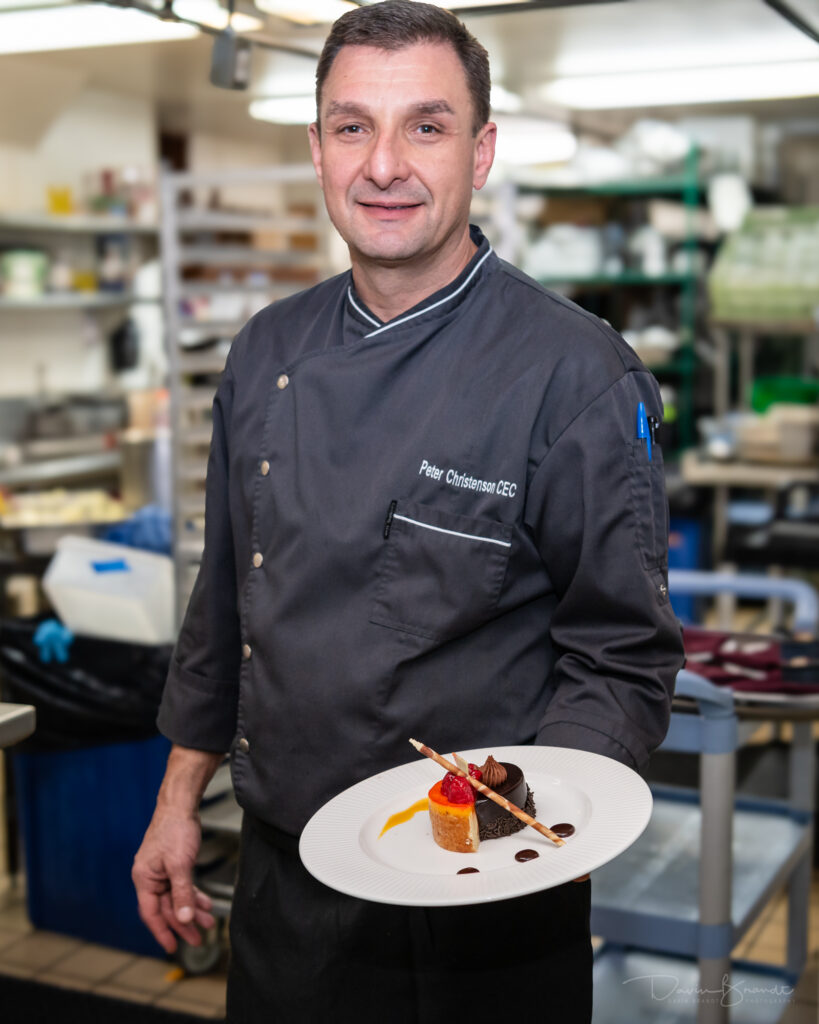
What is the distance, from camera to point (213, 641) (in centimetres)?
170

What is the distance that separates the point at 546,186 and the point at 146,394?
98.5 inches

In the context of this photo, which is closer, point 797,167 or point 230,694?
point 230,694

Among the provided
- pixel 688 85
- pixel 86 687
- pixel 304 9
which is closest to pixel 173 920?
pixel 86 687

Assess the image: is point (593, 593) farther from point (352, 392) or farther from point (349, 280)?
point (349, 280)

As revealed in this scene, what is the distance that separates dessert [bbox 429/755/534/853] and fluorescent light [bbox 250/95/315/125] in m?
6.09

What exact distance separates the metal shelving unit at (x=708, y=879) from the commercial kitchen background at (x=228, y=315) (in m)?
0.01

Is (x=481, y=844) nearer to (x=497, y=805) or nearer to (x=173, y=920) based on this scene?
(x=497, y=805)

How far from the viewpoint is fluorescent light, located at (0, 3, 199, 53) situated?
405cm

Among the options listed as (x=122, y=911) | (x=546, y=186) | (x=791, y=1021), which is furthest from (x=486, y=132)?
(x=546, y=186)

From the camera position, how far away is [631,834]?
1.12m

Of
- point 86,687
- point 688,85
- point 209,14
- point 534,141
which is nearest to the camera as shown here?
point 209,14

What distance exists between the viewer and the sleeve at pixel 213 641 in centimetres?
169

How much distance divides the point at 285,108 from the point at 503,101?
1.39m

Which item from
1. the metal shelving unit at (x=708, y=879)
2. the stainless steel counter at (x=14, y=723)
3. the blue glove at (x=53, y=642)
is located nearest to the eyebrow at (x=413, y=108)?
the stainless steel counter at (x=14, y=723)
